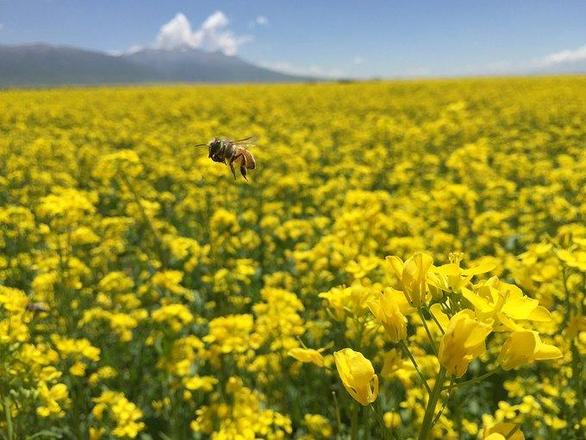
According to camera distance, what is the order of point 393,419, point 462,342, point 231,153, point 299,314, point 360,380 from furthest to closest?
point 299,314 → point 231,153 → point 393,419 → point 360,380 → point 462,342

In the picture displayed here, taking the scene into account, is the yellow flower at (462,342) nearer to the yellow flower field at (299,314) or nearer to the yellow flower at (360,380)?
the yellow flower field at (299,314)

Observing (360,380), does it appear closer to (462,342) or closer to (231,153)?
(462,342)

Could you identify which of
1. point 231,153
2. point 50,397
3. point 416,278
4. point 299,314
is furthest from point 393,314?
point 299,314

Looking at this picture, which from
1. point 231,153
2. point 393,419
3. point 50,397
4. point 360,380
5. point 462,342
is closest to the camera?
point 462,342

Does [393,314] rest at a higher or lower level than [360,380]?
higher

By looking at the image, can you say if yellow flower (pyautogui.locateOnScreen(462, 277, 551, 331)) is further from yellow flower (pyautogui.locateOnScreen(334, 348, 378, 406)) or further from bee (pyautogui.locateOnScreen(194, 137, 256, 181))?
bee (pyautogui.locateOnScreen(194, 137, 256, 181))

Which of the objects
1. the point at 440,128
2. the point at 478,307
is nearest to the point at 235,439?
the point at 478,307

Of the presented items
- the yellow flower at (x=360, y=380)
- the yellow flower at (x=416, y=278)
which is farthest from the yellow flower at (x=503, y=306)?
the yellow flower at (x=360, y=380)

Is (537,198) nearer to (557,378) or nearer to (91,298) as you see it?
(557,378)

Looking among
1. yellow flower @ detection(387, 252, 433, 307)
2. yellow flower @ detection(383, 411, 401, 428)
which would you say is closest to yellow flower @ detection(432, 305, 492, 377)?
yellow flower @ detection(387, 252, 433, 307)
